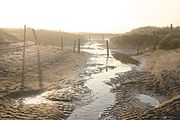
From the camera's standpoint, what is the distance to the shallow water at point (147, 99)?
21078 mm

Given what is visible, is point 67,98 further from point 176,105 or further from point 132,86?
point 176,105

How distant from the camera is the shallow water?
21.1 metres

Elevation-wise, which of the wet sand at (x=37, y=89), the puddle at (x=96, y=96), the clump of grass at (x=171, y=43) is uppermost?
the clump of grass at (x=171, y=43)

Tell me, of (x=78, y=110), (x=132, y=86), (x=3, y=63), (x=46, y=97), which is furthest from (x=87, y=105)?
(x=3, y=63)

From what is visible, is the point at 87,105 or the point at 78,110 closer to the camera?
the point at 78,110

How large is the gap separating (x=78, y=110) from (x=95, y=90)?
630cm

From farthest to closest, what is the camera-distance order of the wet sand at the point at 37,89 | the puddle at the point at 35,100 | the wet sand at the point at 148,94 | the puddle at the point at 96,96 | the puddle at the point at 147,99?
the puddle at the point at 147,99
the puddle at the point at 35,100
the puddle at the point at 96,96
the wet sand at the point at 37,89
the wet sand at the point at 148,94

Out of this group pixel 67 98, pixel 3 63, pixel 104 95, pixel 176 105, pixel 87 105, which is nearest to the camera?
pixel 176 105

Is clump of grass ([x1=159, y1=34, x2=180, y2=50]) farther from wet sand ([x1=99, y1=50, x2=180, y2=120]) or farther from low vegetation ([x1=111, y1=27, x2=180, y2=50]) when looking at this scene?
wet sand ([x1=99, y1=50, x2=180, y2=120])

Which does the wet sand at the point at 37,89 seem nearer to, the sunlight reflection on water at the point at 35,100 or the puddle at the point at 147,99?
the sunlight reflection on water at the point at 35,100

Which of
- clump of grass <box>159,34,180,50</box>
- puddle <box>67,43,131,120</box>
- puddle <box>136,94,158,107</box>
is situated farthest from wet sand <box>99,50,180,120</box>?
clump of grass <box>159,34,180,50</box>

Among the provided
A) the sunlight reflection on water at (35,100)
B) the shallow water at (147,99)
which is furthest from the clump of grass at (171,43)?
the sunlight reflection on water at (35,100)

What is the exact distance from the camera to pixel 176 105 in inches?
635

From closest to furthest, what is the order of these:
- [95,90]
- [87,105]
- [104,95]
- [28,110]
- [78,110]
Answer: [28,110]
[78,110]
[87,105]
[104,95]
[95,90]
